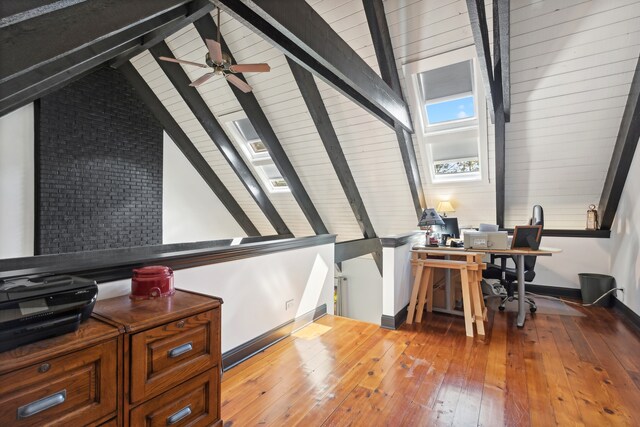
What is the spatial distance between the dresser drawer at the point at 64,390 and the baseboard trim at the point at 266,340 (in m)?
1.17

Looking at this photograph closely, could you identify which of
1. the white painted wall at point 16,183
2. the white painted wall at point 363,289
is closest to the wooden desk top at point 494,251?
the white painted wall at point 363,289

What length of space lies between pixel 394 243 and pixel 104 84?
4884 mm

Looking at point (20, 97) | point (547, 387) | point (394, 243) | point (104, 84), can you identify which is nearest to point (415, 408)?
point (547, 387)

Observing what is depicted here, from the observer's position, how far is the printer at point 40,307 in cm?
96

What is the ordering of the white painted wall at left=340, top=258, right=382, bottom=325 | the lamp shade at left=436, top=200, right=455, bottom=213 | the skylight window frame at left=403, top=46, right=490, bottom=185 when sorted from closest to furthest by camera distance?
the skylight window frame at left=403, top=46, right=490, bottom=185 → the lamp shade at left=436, top=200, right=455, bottom=213 → the white painted wall at left=340, top=258, right=382, bottom=325

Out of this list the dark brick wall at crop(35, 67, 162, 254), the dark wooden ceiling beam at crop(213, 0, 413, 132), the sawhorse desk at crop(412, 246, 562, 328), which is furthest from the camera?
the dark brick wall at crop(35, 67, 162, 254)

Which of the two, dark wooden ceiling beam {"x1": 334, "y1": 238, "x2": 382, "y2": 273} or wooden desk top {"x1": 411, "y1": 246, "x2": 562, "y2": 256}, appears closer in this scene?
wooden desk top {"x1": 411, "y1": 246, "x2": 562, "y2": 256}

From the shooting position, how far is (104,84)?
4.56m

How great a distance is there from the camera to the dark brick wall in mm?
3930

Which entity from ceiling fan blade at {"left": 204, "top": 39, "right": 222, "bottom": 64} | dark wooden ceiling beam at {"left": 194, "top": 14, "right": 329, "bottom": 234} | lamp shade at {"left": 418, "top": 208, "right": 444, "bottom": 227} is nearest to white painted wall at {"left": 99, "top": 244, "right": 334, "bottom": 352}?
lamp shade at {"left": 418, "top": 208, "right": 444, "bottom": 227}

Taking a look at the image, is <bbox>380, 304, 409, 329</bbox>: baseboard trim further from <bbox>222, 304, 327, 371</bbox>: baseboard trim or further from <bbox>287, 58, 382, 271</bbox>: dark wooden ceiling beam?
<bbox>287, 58, 382, 271</bbox>: dark wooden ceiling beam

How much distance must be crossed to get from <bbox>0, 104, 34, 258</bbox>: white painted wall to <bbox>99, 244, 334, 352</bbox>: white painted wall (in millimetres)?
3358

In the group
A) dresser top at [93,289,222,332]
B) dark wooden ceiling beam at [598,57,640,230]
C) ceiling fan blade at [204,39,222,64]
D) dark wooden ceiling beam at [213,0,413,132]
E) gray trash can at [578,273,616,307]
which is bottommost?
gray trash can at [578,273,616,307]

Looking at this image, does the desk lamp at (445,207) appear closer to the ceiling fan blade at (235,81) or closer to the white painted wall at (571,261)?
the white painted wall at (571,261)
